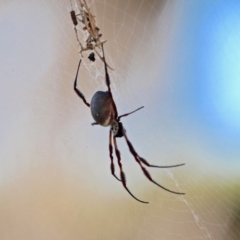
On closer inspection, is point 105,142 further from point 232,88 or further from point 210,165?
point 232,88

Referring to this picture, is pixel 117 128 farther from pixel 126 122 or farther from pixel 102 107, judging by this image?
pixel 126 122

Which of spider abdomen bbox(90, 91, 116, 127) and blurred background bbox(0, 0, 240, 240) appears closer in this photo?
spider abdomen bbox(90, 91, 116, 127)

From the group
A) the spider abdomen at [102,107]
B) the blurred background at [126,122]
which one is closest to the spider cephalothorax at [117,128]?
the spider abdomen at [102,107]

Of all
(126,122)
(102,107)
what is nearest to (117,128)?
(102,107)

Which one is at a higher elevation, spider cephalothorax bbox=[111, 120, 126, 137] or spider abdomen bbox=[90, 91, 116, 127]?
spider abdomen bbox=[90, 91, 116, 127]

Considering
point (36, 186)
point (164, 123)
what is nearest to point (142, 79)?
point (164, 123)

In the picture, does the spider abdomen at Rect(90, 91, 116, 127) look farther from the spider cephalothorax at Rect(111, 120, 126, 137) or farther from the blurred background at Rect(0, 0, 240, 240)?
the blurred background at Rect(0, 0, 240, 240)

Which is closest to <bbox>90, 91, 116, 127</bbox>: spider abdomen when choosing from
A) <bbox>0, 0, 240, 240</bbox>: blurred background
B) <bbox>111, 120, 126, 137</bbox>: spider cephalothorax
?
<bbox>111, 120, 126, 137</bbox>: spider cephalothorax
